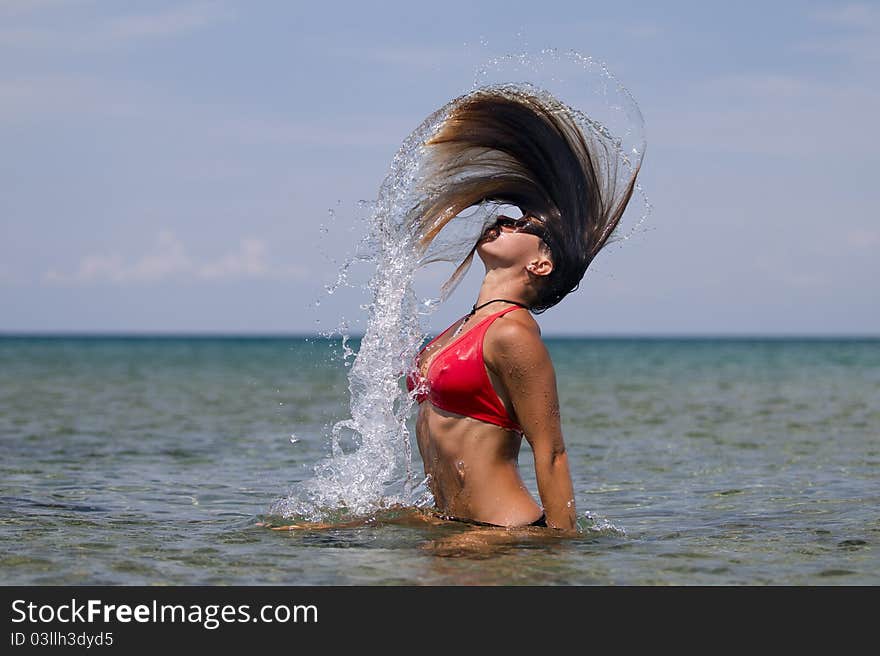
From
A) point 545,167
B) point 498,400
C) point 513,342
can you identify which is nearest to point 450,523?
point 498,400

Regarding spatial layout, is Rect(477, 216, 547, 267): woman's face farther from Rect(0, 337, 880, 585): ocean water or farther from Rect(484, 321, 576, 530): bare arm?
Rect(0, 337, 880, 585): ocean water

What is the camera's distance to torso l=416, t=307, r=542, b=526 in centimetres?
612

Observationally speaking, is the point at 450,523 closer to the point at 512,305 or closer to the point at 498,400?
the point at 498,400

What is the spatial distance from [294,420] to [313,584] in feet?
52.1

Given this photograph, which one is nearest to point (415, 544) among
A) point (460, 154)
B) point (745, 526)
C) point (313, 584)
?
point (313, 584)

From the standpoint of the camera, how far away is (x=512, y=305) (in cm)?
614

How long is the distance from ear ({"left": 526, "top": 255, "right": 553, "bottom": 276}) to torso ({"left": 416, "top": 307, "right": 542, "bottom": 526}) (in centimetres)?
28

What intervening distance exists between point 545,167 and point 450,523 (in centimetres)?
205

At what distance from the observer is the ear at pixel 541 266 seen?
623 centimetres

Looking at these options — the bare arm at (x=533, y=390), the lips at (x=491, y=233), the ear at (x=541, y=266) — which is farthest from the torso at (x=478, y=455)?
the lips at (x=491, y=233)

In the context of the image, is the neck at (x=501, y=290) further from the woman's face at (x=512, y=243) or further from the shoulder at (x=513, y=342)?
the shoulder at (x=513, y=342)
